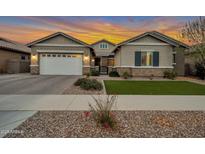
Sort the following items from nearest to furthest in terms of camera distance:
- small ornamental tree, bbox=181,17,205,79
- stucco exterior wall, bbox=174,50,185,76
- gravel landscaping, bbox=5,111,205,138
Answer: gravel landscaping, bbox=5,111,205,138, small ornamental tree, bbox=181,17,205,79, stucco exterior wall, bbox=174,50,185,76

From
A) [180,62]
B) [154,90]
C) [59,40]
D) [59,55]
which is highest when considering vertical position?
[59,40]

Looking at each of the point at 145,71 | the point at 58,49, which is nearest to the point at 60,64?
the point at 58,49

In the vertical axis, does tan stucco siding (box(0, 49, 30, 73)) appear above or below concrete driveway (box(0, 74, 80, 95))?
above

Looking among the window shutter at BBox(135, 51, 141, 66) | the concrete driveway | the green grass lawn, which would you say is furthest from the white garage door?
the green grass lawn

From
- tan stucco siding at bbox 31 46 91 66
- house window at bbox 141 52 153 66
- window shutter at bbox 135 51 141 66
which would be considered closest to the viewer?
window shutter at bbox 135 51 141 66

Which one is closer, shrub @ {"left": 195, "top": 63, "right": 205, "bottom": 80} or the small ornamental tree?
the small ornamental tree

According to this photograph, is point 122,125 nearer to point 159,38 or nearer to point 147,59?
point 147,59

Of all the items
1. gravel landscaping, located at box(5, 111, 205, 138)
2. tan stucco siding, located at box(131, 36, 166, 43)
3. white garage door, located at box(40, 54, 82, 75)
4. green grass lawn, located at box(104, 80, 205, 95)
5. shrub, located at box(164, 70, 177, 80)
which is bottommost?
gravel landscaping, located at box(5, 111, 205, 138)

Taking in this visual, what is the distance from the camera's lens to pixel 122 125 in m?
4.82

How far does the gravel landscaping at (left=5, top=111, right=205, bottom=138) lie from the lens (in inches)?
169

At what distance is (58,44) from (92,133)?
770 inches

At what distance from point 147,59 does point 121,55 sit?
2880mm

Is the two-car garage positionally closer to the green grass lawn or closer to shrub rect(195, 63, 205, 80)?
the green grass lawn
